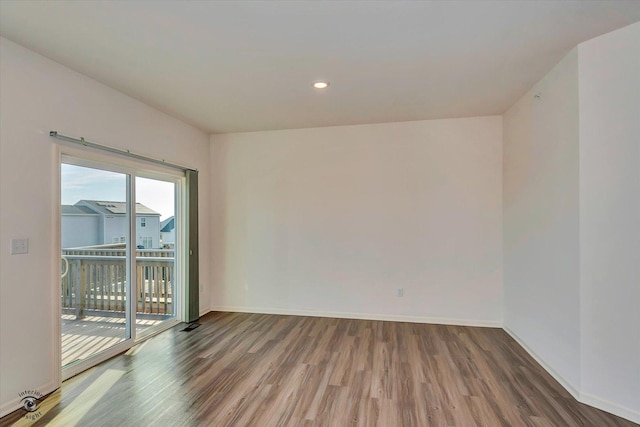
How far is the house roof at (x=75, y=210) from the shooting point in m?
2.68

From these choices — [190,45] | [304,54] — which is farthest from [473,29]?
[190,45]

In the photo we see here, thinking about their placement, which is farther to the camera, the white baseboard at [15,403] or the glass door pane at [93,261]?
the glass door pane at [93,261]

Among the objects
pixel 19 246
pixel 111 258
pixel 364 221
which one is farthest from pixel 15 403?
pixel 364 221

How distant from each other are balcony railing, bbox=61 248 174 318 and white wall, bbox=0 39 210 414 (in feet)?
0.99

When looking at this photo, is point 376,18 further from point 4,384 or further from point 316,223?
point 4,384

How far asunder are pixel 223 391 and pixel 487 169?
3.91 meters

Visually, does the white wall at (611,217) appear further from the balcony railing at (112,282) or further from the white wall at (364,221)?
the balcony railing at (112,282)

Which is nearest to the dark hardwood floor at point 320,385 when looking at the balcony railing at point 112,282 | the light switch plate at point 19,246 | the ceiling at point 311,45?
the balcony railing at point 112,282

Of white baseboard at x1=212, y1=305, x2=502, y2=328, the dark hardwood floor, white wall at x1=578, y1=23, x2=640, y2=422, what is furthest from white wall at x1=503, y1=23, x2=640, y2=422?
white baseboard at x1=212, y1=305, x2=502, y2=328

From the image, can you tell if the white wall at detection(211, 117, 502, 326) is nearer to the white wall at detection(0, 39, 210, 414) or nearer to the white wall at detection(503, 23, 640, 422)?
the white wall at detection(503, 23, 640, 422)

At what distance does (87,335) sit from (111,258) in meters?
0.76

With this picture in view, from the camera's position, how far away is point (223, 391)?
8.19ft

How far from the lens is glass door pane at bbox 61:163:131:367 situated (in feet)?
9.00

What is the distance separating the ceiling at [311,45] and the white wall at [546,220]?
29 cm
